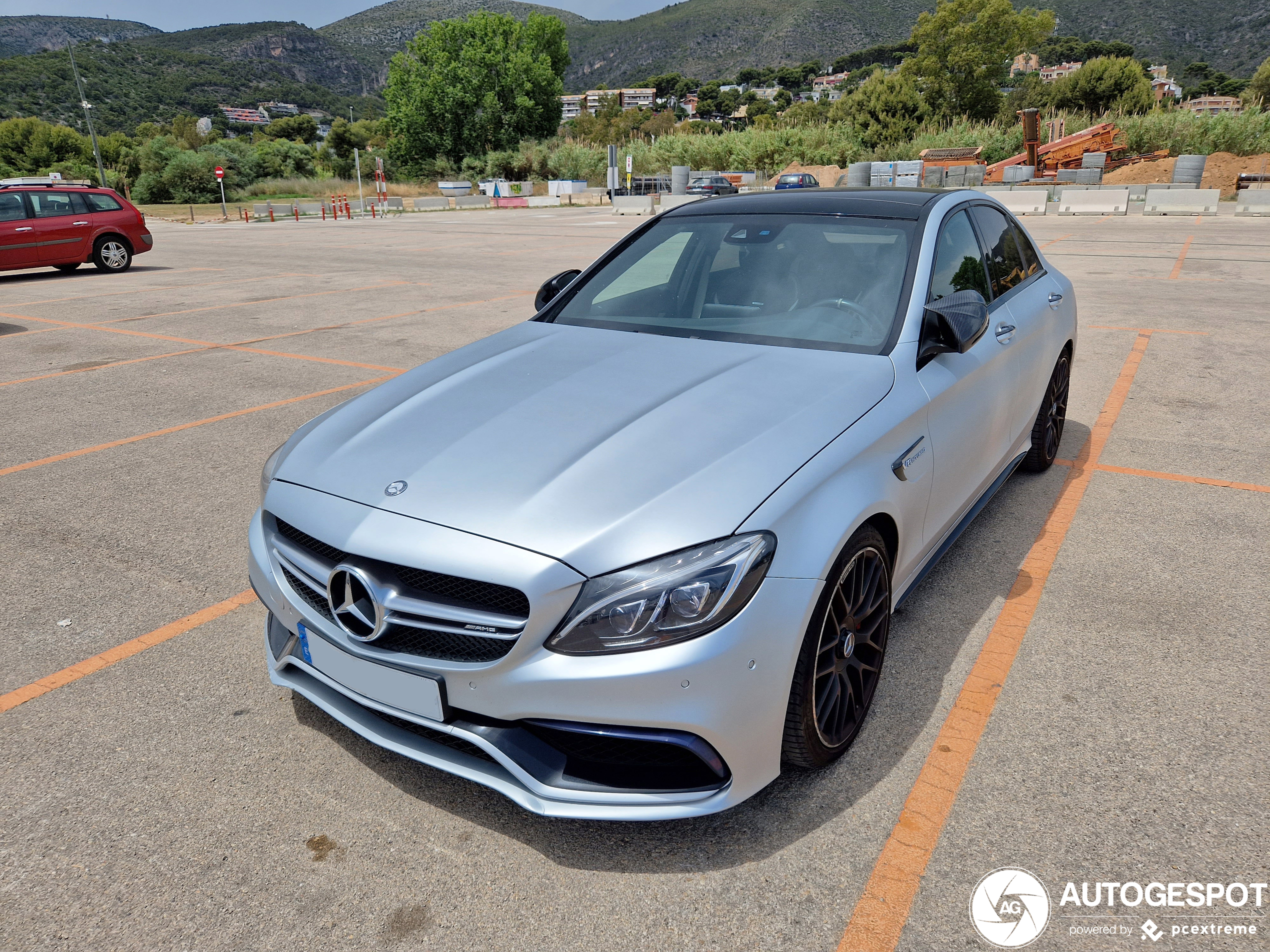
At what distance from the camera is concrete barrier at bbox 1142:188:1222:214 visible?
2566 centimetres

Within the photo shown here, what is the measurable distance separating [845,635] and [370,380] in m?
5.92

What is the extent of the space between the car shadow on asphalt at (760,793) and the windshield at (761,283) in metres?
1.17

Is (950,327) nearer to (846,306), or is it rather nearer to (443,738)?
(846,306)

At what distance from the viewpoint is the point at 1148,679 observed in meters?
3.06

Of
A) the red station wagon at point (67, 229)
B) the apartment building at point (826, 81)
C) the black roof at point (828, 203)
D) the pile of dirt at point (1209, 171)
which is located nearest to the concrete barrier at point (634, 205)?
the pile of dirt at point (1209, 171)

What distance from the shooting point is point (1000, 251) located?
4.34 metres

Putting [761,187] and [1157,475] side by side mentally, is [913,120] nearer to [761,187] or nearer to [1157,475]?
[761,187]

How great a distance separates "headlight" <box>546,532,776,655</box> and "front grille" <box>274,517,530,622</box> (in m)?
0.13

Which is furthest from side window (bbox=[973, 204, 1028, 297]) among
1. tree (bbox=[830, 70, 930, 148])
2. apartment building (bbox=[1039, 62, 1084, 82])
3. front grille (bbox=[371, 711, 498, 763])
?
apartment building (bbox=[1039, 62, 1084, 82])

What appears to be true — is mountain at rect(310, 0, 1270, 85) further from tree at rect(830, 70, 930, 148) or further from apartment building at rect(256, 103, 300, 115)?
tree at rect(830, 70, 930, 148)

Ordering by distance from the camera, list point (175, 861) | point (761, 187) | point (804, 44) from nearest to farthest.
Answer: point (175, 861), point (761, 187), point (804, 44)

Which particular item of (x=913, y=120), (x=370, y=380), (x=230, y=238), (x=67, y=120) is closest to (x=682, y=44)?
(x=67, y=120)

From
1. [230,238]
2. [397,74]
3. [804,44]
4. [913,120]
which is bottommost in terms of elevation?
[230,238]

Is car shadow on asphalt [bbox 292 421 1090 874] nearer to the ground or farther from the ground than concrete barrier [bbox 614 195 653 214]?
nearer to the ground
